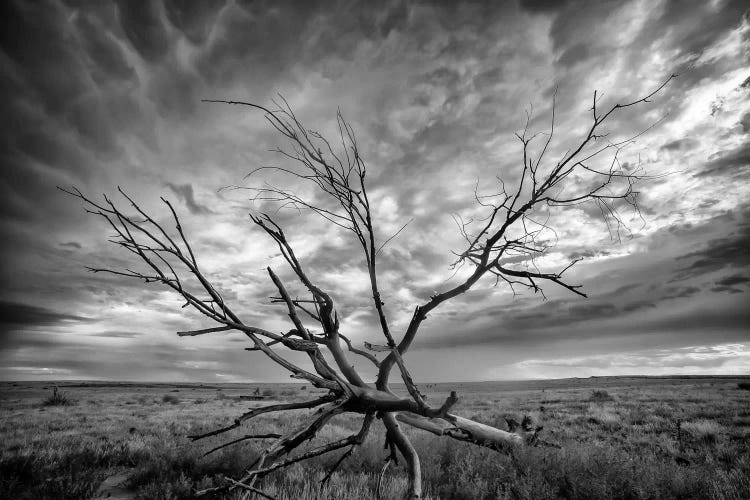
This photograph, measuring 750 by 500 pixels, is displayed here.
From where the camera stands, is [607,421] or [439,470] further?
[607,421]

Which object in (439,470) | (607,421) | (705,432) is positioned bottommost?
(607,421)

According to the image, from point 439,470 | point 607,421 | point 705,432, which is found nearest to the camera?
point 439,470

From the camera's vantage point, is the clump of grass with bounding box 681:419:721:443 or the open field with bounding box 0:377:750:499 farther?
the clump of grass with bounding box 681:419:721:443

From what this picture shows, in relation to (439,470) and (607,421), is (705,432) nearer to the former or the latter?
(607,421)

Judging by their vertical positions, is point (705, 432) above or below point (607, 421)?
above

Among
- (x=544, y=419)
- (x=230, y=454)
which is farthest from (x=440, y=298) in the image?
(x=544, y=419)

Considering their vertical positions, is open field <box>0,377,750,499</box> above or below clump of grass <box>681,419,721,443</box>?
above

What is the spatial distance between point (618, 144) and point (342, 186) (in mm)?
2393

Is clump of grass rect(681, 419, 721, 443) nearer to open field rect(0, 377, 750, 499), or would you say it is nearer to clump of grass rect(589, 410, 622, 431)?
open field rect(0, 377, 750, 499)

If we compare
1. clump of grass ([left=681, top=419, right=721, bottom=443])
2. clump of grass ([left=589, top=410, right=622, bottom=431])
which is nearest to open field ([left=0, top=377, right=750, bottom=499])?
clump of grass ([left=681, top=419, right=721, bottom=443])

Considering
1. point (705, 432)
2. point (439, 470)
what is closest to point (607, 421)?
point (705, 432)

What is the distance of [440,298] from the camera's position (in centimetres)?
342

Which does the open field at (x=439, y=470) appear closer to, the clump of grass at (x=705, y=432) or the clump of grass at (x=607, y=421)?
the clump of grass at (x=705, y=432)

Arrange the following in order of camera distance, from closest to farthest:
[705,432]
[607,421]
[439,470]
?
[439,470] → [705,432] → [607,421]
